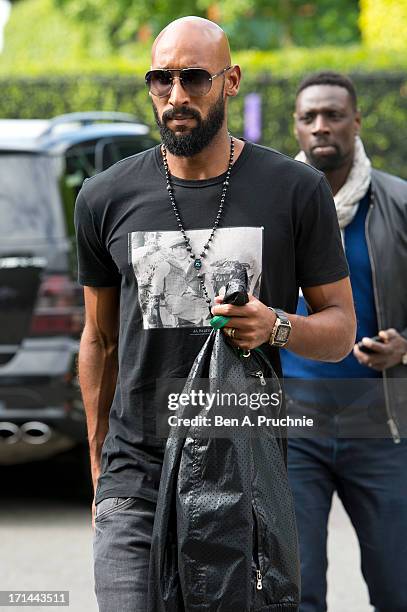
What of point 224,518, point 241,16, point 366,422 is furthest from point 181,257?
point 241,16

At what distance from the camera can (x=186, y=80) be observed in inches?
120

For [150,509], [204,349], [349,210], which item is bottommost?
[150,509]

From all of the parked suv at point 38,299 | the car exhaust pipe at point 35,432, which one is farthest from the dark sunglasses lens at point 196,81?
the car exhaust pipe at point 35,432

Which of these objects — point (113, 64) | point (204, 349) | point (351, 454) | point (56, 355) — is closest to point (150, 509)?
point (204, 349)

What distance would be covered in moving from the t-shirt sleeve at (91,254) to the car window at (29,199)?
320 cm

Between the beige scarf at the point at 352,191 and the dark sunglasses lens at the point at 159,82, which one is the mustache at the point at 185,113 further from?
the beige scarf at the point at 352,191

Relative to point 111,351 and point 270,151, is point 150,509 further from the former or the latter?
point 270,151

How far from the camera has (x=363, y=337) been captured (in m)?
4.19

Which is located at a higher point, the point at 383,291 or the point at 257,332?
the point at 383,291

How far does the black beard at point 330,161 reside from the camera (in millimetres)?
4477

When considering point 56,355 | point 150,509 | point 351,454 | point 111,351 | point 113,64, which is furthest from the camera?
point 113,64

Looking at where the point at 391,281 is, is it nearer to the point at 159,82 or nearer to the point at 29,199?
the point at 159,82

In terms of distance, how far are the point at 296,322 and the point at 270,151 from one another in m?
0.48

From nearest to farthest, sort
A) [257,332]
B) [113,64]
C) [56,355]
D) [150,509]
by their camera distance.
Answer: [257,332]
[150,509]
[56,355]
[113,64]
